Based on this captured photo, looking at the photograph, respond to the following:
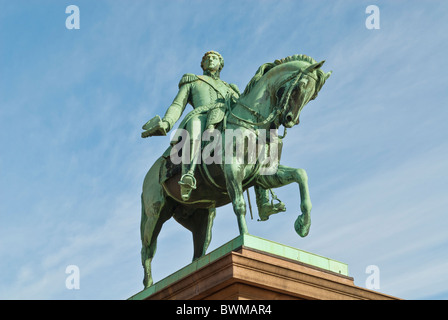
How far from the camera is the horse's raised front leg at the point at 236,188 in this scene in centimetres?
1702

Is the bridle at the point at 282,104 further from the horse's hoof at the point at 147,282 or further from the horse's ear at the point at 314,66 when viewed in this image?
the horse's hoof at the point at 147,282

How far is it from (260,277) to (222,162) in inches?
112

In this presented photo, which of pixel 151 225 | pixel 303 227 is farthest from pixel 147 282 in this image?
pixel 303 227

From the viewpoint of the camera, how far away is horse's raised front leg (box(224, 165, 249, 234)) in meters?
17.0

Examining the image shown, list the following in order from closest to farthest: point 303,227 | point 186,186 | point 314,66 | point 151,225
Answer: point 303,227 < point 314,66 < point 186,186 < point 151,225

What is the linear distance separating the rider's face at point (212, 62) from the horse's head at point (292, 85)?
217cm

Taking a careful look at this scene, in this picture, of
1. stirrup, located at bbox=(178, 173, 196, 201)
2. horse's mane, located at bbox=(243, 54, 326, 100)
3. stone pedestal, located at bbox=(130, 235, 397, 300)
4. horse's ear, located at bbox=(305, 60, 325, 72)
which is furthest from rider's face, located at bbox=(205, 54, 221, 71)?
stone pedestal, located at bbox=(130, 235, 397, 300)

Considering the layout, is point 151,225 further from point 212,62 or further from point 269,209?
point 212,62

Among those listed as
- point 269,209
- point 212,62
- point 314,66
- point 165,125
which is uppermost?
point 212,62

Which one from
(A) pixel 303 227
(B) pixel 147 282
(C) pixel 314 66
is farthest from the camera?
(B) pixel 147 282

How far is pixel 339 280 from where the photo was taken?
16.4m

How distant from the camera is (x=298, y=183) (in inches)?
685
